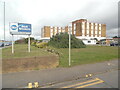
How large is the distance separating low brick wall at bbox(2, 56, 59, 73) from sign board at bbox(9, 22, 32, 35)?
3.97 m

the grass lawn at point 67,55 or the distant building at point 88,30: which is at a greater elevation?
the distant building at point 88,30

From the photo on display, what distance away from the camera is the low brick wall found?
17.7ft

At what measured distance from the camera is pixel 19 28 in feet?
27.9

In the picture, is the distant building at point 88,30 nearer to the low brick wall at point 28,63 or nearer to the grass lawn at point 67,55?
the grass lawn at point 67,55

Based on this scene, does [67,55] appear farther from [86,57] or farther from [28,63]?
[28,63]

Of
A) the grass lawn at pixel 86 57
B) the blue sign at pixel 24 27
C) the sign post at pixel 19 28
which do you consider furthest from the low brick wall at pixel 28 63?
the blue sign at pixel 24 27

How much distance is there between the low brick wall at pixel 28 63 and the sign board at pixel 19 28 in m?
3.97

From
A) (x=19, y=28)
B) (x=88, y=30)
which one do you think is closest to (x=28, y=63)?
(x=19, y=28)

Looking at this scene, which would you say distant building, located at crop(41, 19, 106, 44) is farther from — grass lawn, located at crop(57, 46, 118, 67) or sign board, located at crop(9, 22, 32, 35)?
sign board, located at crop(9, 22, 32, 35)

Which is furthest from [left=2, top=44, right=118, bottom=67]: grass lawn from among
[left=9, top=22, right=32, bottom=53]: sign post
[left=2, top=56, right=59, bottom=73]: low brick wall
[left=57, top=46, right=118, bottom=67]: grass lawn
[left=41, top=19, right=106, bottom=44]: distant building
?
[left=41, top=19, right=106, bottom=44]: distant building

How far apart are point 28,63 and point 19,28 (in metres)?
4.42

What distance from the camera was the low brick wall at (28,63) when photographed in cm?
538

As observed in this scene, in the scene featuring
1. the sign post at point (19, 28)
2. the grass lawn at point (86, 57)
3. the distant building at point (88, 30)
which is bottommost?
the grass lawn at point (86, 57)

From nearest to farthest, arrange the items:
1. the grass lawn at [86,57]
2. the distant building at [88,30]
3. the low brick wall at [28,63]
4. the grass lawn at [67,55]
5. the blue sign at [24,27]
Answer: the low brick wall at [28,63] → the grass lawn at [67,55] → the grass lawn at [86,57] → the blue sign at [24,27] → the distant building at [88,30]
